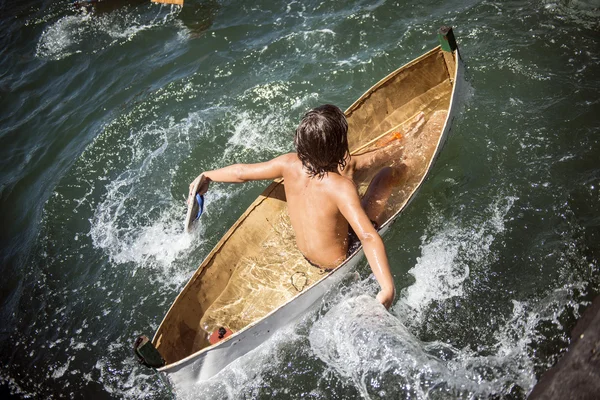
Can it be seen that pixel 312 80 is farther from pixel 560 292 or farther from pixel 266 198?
pixel 560 292

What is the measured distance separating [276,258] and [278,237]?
10.1 inches

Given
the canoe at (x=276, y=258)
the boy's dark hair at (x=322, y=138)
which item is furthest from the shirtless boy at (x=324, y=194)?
the canoe at (x=276, y=258)

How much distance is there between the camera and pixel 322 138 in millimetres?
3857

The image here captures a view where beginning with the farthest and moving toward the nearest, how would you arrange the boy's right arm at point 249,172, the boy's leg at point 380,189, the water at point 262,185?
the boy's leg at point 380,189 → the boy's right arm at point 249,172 → the water at point 262,185

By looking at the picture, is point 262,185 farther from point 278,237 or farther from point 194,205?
point 194,205

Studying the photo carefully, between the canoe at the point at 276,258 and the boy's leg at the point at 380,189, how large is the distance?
10 centimetres

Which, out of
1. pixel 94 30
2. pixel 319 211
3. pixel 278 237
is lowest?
pixel 278 237

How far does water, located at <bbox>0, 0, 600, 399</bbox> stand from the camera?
4.25 m

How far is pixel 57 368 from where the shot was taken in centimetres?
499

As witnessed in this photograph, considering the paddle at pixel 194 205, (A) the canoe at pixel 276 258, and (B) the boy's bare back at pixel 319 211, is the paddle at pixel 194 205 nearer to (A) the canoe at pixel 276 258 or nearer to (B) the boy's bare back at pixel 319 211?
(A) the canoe at pixel 276 258

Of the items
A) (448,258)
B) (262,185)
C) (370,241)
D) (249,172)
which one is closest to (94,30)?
(262,185)

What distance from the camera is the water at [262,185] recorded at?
13.9 feet

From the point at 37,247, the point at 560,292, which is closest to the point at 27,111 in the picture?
the point at 37,247

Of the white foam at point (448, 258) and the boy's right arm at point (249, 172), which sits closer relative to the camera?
the boy's right arm at point (249, 172)
